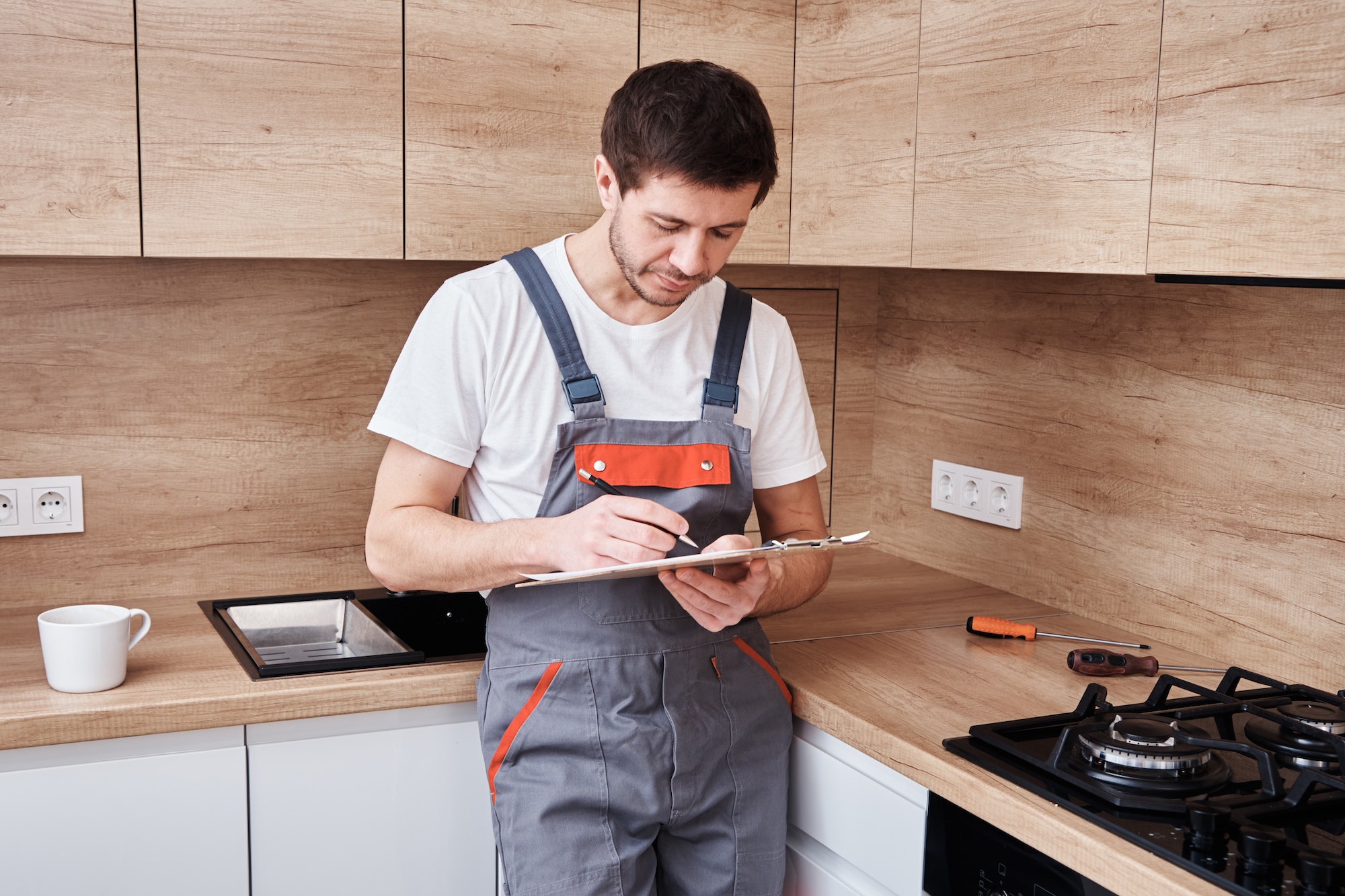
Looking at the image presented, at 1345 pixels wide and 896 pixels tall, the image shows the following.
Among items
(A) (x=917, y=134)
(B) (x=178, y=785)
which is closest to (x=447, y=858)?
(B) (x=178, y=785)

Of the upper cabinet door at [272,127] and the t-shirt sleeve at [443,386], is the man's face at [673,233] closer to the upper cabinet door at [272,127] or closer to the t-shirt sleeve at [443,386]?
the t-shirt sleeve at [443,386]

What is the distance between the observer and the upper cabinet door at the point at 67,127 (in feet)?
4.92

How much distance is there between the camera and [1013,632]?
70.8 inches

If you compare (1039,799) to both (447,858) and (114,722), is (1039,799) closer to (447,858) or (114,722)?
(447,858)

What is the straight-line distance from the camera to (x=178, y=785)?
146 centimetres

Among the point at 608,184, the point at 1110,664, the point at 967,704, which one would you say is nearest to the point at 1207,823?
the point at 967,704

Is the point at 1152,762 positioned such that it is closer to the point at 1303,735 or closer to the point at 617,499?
the point at 1303,735

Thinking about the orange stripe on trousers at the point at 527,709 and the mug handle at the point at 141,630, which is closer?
the orange stripe on trousers at the point at 527,709

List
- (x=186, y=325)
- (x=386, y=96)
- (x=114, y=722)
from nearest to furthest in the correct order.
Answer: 1. (x=114, y=722)
2. (x=386, y=96)
3. (x=186, y=325)

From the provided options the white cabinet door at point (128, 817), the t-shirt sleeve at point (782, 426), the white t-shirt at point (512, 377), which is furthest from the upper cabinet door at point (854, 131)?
the white cabinet door at point (128, 817)

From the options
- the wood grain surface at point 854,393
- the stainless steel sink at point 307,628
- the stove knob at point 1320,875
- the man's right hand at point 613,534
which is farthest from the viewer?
the wood grain surface at point 854,393

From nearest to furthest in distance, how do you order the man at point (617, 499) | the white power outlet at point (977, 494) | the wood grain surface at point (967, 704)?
the wood grain surface at point (967, 704), the man at point (617, 499), the white power outlet at point (977, 494)

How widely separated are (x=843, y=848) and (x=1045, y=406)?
2.82ft

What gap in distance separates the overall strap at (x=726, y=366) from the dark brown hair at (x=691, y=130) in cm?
21
